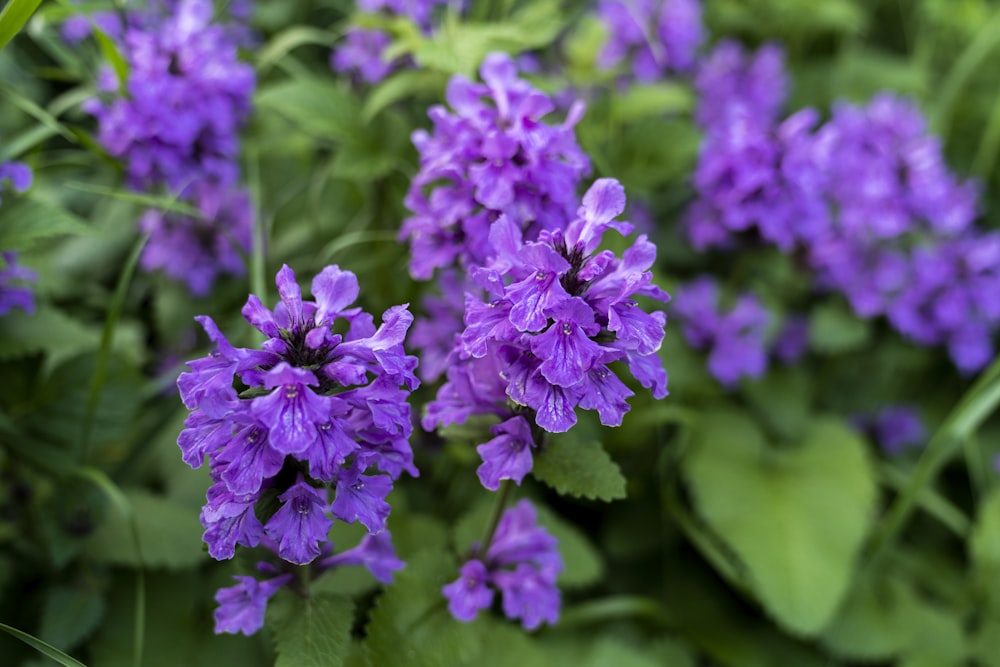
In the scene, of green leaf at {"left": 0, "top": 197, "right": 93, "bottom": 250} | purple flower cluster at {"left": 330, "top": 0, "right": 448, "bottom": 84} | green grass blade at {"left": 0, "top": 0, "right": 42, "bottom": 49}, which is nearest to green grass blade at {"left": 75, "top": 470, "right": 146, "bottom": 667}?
green leaf at {"left": 0, "top": 197, "right": 93, "bottom": 250}

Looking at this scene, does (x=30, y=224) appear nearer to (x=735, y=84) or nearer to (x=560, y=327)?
(x=560, y=327)

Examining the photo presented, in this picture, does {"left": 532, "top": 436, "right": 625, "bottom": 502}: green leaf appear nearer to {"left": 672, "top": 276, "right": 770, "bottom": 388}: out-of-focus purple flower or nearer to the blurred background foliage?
the blurred background foliage

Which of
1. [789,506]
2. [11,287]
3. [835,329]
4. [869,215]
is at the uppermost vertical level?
[11,287]

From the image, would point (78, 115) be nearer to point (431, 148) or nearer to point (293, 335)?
point (431, 148)

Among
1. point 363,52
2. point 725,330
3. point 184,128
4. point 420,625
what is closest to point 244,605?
point 420,625

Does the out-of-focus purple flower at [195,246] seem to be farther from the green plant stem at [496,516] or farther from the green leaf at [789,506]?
the green leaf at [789,506]

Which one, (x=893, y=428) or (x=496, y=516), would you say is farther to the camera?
(x=893, y=428)

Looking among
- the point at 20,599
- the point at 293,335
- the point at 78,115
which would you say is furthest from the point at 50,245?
the point at 293,335
